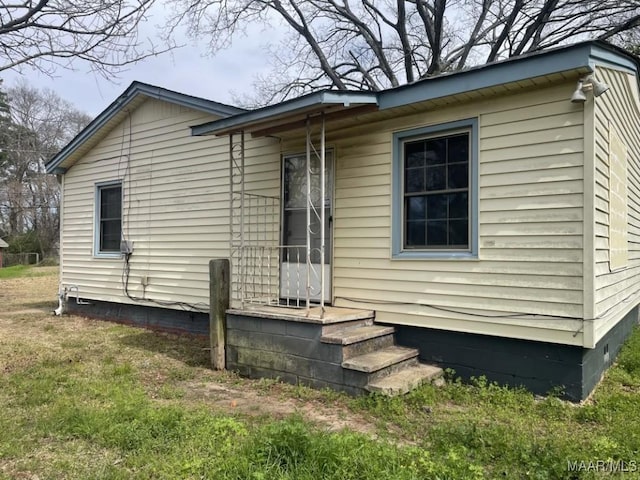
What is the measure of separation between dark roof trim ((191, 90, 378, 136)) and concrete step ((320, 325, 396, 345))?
240 centimetres

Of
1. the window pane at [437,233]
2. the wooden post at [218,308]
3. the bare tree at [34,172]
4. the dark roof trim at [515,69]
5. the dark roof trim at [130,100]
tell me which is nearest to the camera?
the dark roof trim at [515,69]

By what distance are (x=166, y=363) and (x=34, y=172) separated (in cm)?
3617

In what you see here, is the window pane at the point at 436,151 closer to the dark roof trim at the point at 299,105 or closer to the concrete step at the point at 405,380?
the dark roof trim at the point at 299,105

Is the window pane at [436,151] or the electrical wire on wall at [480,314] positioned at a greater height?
the window pane at [436,151]

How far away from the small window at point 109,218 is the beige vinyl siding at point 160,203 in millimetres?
161

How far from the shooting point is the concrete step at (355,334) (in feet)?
15.2

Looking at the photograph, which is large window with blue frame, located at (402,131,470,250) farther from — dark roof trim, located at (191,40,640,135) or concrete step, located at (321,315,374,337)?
concrete step, located at (321,315,374,337)

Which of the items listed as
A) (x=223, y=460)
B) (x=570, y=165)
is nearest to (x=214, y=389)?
(x=223, y=460)

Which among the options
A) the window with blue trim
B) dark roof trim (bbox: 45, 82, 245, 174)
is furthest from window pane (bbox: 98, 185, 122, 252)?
the window with blue trim

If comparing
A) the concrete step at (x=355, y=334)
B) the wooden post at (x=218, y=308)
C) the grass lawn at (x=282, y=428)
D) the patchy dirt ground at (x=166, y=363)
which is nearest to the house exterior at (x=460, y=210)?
the concrete step at (x=355, y=334)

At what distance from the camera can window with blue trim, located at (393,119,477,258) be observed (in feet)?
16.1

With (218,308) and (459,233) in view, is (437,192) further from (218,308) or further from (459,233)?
(218,308)

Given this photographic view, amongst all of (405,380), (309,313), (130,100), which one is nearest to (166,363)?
(309,313)

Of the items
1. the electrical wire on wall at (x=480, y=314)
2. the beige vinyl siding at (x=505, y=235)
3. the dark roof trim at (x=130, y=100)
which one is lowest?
the electrical wire on wall at (x=480, y=314)
